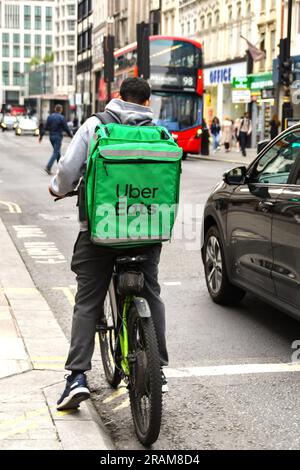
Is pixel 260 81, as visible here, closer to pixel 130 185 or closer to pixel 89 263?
pixel 89 263

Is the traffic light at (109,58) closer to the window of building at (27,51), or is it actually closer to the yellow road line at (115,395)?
the yellow road line at (115,395)

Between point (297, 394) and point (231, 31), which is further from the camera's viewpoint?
point (231, 31)

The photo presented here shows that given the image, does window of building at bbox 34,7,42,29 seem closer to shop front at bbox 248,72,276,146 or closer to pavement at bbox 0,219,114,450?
shop front at bbox 248,72,276,146

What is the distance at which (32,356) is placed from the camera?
5.72 meters

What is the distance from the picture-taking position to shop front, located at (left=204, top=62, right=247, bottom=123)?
5260 cm

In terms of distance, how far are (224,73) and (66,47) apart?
100 metres

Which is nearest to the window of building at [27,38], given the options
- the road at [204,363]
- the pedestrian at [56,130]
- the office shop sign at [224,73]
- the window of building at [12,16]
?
the window of building at [12,16]

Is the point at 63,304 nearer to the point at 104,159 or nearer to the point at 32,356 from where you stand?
the point at 32,356

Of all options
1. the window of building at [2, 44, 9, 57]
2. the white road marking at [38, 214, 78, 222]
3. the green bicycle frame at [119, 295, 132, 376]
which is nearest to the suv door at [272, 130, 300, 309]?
the green bicycle frame at [119, 295, 132, 376]

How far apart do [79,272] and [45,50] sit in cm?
18989

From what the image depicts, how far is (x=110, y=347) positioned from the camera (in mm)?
5121

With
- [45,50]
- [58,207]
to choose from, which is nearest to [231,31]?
[58,207]

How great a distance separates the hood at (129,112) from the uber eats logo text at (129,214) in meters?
0.39

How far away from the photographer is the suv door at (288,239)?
6000 millimetres
